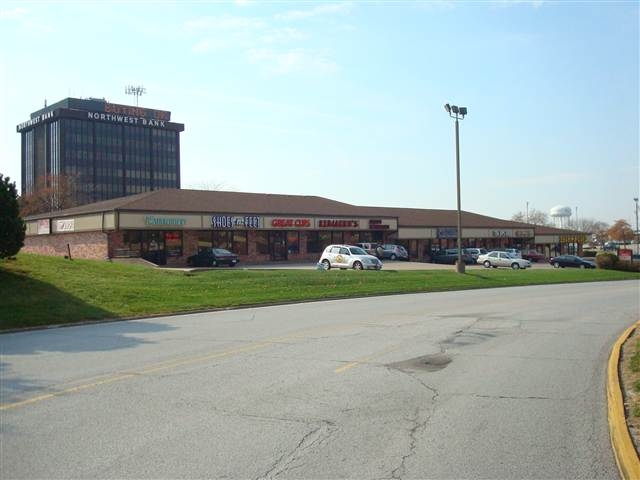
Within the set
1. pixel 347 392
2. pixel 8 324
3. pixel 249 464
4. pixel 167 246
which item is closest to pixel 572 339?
pixel 347 392

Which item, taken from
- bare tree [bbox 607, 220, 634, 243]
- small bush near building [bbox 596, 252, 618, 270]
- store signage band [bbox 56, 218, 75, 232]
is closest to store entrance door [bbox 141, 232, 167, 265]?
store signage band [bbox 56, 218, 75, 232]

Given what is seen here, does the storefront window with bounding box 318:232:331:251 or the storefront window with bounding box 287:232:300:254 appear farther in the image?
the storefront window with bounding box 318:232:331:251

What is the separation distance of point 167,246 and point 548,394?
42956 millimetres

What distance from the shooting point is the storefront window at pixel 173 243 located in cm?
4869

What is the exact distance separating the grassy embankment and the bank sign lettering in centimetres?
1887

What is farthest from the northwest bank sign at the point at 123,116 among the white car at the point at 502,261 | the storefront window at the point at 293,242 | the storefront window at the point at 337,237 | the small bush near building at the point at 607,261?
the small bush near building at the point at 607,261

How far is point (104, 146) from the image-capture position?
14525 centimetres

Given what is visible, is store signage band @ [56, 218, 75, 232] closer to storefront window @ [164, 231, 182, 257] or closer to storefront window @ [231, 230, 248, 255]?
storefront window @ [164, 231, 182, 257]

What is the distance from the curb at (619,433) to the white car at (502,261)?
44718mm

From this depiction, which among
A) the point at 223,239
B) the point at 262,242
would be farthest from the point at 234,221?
the point at 262,242

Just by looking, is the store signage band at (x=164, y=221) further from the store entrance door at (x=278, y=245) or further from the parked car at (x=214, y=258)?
the store entrance door at (x=278, y=245)

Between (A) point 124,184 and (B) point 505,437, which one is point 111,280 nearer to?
(B) point 505,437

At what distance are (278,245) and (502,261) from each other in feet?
62.4

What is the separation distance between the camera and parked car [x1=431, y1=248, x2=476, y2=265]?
2376 inches
